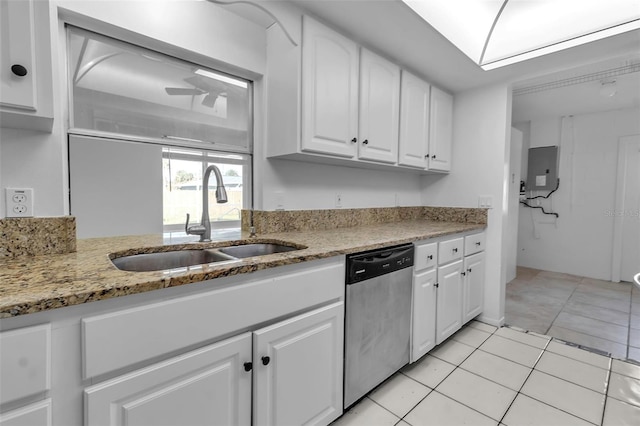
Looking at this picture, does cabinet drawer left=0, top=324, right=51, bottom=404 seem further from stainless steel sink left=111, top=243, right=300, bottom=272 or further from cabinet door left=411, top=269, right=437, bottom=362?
cabinet door left=411, top=269, right=437, bottom=362

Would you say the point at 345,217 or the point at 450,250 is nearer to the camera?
the point at 450,250

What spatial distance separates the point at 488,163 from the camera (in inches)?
109

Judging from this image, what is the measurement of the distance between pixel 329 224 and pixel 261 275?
3.96 ft

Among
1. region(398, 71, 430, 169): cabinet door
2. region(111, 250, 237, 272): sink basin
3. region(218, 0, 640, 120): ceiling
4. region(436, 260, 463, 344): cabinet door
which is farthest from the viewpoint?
region(398, 71, 430, 169): cabinet door

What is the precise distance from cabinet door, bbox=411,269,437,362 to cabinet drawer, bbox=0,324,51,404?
1743 millimetres

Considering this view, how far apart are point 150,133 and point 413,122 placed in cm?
193

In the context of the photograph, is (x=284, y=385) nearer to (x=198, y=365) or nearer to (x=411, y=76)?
(x=198, y=365)

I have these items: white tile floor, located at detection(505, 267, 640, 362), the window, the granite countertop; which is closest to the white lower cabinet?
the granite countertop

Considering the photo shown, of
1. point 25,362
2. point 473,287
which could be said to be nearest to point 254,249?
point 25,362

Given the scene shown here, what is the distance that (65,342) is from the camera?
2.51 ft

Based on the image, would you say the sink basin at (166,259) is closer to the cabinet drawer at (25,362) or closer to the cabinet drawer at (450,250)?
the cabinet drawer at (25,362)

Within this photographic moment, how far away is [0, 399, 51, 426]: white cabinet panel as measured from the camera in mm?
686

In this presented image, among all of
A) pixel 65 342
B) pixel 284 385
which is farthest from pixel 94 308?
pixel 284 385

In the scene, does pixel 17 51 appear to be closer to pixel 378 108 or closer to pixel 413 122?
pixel 378 108
